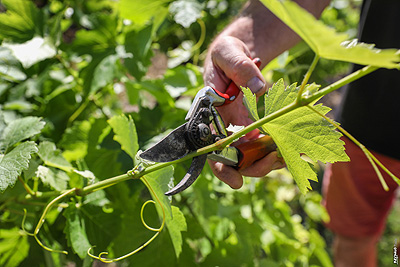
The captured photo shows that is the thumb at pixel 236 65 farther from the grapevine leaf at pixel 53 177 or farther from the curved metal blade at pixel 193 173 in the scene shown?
the grapevine leaf at pixel 53 177

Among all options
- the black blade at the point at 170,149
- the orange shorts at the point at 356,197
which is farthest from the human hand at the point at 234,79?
the orange shorts at the point at 356,197

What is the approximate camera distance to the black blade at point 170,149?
65 cm

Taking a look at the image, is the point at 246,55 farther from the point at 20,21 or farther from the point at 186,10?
the point at 20,21

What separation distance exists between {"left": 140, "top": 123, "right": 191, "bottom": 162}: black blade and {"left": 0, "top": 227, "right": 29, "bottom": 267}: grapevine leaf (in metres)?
0.44

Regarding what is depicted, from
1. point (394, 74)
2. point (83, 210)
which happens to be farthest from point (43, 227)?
point (394, 74)

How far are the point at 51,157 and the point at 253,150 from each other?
406 millimetres

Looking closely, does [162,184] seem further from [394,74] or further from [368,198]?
[368,198]

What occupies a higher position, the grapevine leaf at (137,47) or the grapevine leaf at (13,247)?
the grapevine leaf at (137,47)

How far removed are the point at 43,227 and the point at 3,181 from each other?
27cm

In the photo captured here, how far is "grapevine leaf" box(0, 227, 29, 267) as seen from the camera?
0.88 metres

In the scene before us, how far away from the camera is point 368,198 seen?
1.73 meters

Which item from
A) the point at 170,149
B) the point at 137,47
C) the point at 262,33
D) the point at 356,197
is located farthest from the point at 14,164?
the point at 356,197

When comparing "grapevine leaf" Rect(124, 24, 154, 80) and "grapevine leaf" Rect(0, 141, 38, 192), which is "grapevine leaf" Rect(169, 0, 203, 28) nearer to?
"grapevine leaf" Rect(124, 24, 154, 80)

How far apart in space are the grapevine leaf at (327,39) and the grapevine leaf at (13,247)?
75 centimetres
